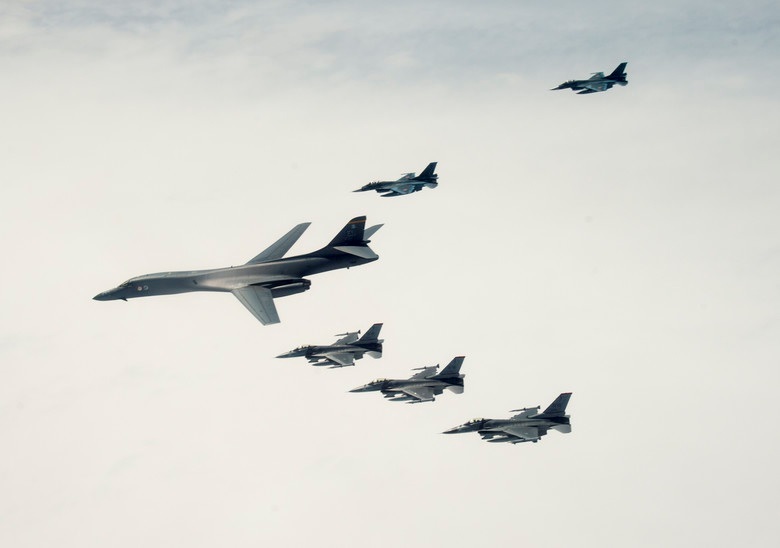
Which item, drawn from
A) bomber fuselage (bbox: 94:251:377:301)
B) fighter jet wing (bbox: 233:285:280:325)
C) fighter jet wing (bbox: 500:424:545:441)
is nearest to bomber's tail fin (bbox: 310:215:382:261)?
bomber fuselage (bbox: 94:251:377:301)

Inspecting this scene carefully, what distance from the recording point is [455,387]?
124812 millimetres

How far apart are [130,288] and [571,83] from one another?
77641mm

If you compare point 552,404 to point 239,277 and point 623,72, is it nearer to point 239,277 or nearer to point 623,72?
point 239,277

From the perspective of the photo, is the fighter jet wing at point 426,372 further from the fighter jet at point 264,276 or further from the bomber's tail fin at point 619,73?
the bomber's tail fin at point 619,73

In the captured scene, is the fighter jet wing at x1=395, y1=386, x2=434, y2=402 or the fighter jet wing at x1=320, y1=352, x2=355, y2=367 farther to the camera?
the fighter jet wing at x1=320, y1=352, x2=355, y2=367

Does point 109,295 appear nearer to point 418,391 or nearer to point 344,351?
point 344,351

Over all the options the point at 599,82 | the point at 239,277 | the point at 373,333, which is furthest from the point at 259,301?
the point at 599,82

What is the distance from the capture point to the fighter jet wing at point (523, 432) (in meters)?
121

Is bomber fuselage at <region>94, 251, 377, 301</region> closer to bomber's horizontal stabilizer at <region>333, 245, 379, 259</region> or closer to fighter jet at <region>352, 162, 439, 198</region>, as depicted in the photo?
bomber's horizontal stabilizer at <region>333, 245, 379, 259</region>

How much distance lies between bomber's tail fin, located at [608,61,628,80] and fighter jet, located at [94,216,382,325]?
53.7 metres

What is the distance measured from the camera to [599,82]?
161 m

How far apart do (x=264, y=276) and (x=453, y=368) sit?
2707cm

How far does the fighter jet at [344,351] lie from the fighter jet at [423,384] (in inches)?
164

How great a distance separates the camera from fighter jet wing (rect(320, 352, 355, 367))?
124688 mm
